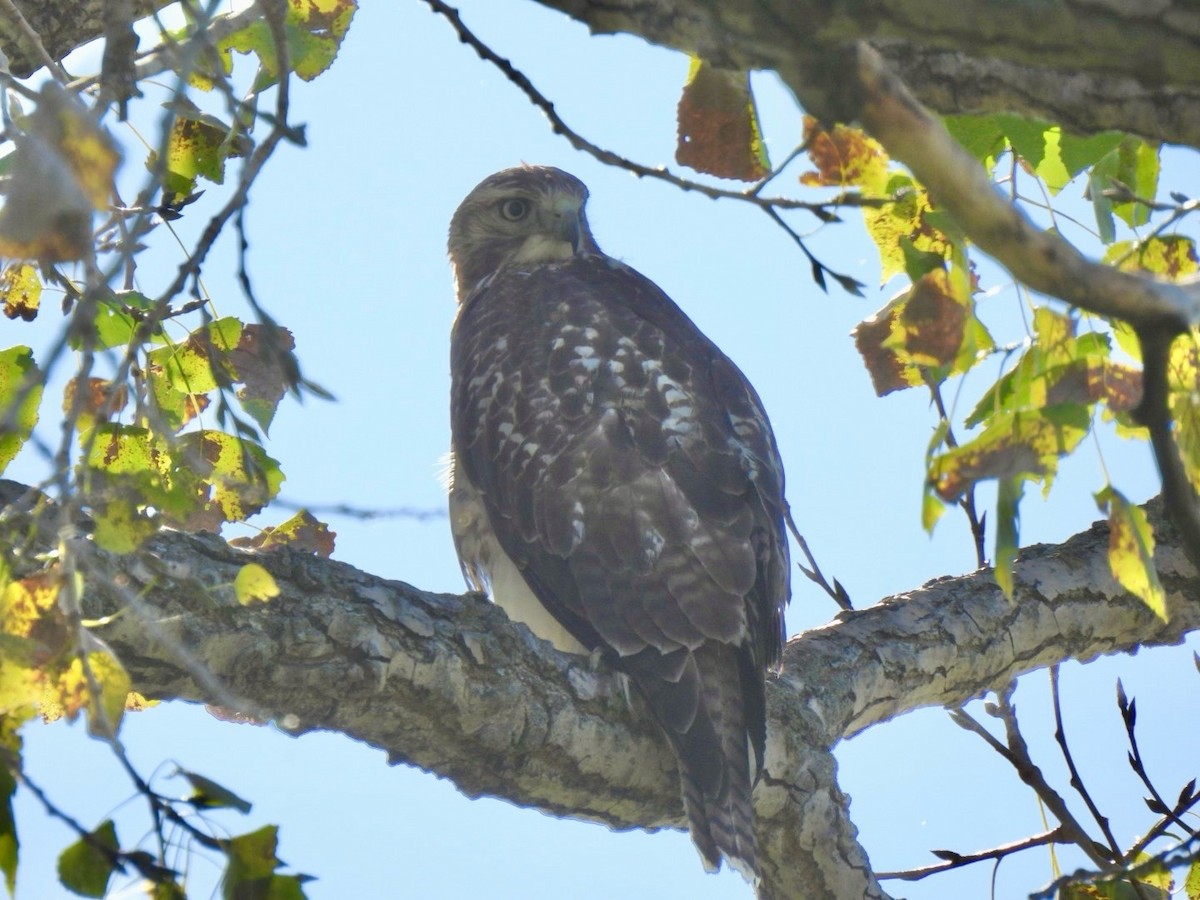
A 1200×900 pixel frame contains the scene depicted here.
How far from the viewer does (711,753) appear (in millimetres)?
3943

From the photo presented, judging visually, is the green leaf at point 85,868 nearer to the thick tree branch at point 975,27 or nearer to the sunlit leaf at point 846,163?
the thick tree branch at point 975,27

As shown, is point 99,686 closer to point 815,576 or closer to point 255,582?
point 255,582

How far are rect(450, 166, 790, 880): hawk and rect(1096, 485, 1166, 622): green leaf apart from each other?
2.04m

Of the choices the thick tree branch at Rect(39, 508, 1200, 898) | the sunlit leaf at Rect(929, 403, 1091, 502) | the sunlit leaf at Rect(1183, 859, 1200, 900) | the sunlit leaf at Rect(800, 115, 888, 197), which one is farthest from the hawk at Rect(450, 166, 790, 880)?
the sunlit leaf at Rect(929, 403, 1091, 502)

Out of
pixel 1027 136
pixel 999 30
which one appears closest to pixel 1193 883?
pixel 1027 136

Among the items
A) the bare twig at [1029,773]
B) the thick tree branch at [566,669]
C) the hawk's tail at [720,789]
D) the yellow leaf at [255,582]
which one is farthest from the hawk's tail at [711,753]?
the yellow leaf at [255,582]

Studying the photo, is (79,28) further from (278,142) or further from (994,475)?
(994,475)

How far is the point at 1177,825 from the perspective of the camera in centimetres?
325

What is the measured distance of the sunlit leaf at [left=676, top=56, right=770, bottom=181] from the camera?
2.29 meters

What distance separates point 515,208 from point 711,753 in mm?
3574

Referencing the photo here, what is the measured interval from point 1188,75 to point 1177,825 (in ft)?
7.10

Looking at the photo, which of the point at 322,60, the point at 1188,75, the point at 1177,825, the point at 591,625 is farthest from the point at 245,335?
the point at 1177,825

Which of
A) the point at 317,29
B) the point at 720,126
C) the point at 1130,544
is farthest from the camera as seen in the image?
the point at 317,29

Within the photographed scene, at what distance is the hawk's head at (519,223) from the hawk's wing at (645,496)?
2.37 ft
